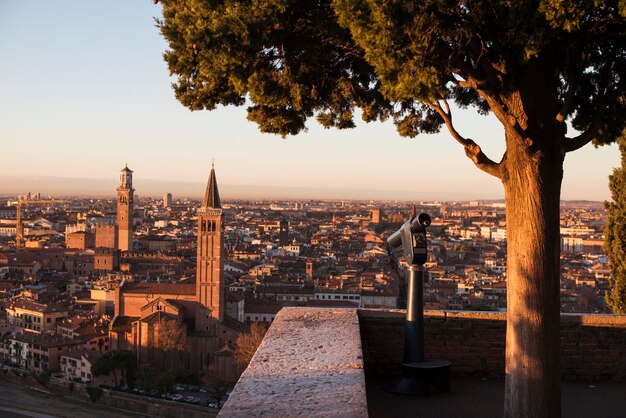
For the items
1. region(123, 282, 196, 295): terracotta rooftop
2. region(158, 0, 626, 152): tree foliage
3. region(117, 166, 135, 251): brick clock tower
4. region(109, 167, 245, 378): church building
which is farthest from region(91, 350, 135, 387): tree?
region(117, 166, 135, 251): brick clock tower

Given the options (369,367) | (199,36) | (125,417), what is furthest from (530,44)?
(125,417)

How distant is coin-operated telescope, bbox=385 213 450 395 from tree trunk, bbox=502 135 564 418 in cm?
52

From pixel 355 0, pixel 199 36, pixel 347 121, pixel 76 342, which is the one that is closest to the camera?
pixel 355 0

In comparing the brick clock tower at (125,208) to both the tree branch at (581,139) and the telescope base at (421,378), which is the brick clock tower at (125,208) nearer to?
the telescope base at (421,378)

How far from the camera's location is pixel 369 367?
14.7 ft

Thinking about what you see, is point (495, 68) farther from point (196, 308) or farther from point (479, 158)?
point (196, 308)

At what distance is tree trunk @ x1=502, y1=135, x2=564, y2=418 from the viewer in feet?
11.1

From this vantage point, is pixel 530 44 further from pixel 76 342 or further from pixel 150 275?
pixel 150 275

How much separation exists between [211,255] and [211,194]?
305 centimetres

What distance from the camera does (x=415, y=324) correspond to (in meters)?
3.92

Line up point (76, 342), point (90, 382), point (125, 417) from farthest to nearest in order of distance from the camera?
point (76, 342) < point (90, 382) < point (125, 417)

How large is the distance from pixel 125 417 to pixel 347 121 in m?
22.4

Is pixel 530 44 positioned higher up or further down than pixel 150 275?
higher up

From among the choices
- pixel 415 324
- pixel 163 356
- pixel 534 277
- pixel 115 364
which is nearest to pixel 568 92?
pixel 534 277
